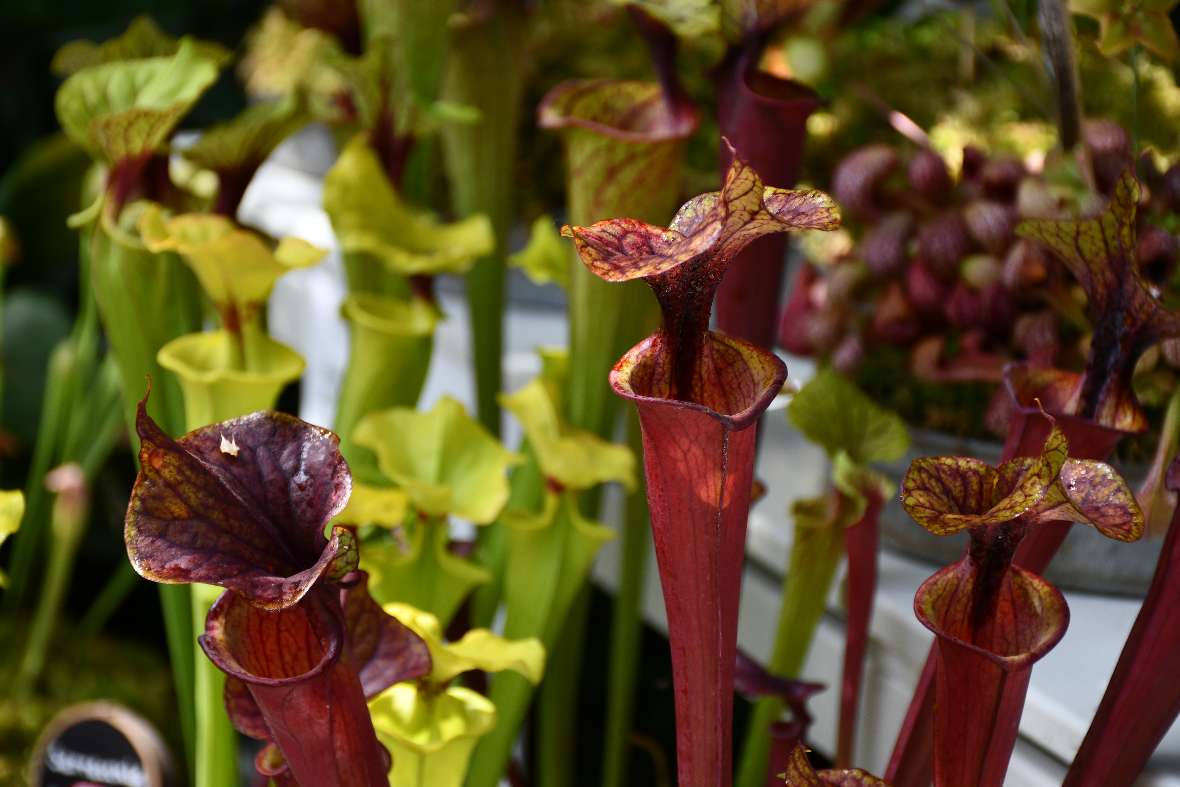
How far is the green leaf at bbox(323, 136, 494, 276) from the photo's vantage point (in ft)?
1.87

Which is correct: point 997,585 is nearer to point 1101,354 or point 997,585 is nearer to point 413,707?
point 1101,354

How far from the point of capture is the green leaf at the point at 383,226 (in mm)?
569

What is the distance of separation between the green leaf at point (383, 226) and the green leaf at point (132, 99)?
0.09 metres

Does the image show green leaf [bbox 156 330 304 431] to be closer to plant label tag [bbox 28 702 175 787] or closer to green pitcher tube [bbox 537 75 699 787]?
green pitcher tube [bbox 537 75 699 787]

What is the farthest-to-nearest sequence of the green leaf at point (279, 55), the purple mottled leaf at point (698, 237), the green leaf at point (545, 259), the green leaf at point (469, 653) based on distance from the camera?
the green leaf at point (279, 55)
the green leaf at point (545, 259)
the green leaf at point (469, 653)
the purple mottled leaf at point (698, 237)

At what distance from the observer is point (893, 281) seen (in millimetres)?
606

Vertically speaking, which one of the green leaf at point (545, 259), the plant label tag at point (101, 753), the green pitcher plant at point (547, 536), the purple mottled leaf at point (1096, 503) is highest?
→ the purple mottled leaf at point (1096, 503)

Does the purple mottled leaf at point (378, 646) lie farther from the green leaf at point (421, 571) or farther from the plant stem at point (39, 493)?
the plant stem at point (39, 493)

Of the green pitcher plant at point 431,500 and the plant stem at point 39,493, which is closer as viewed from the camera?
the green pitcher plant at point 431,500

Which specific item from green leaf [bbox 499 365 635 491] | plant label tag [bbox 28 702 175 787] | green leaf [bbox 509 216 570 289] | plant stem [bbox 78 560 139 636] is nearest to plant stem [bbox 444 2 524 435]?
green leaf [bbox 509 216 570 289]

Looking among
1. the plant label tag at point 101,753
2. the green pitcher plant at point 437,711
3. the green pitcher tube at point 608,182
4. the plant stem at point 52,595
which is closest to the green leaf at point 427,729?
the green pitcher plant at point 437,711

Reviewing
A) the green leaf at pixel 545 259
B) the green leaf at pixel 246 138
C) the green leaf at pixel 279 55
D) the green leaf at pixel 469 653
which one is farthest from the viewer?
the green leaf at pixel 279 55

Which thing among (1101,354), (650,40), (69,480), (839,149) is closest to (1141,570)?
(1101,354)

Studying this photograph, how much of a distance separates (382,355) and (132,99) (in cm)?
17
